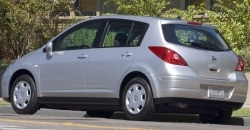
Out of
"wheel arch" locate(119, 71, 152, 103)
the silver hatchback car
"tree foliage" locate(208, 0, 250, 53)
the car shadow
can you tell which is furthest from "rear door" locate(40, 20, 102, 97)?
"tree foliage" locate(208, 0, 250, 53)

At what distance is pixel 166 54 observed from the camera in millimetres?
12391

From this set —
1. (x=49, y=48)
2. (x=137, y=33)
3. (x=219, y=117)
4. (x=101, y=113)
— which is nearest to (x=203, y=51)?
(x=137, y=33)

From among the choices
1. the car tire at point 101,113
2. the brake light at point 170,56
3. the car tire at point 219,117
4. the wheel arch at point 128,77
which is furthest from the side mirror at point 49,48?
the car tire at point 219,117

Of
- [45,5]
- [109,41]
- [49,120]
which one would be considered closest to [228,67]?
[109,41]

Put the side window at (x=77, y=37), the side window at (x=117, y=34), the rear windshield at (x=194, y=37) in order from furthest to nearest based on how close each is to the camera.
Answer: the side window at (x=77, y=37)
the side window at (x=117, y=34)
the rear windshield at (x=194, y=37)

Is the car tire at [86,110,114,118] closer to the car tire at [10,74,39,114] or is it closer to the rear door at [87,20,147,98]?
the car tire at [10,74,39,114]

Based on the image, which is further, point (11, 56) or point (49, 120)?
point (11, 56)

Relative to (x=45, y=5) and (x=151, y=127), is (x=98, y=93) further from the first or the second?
(x=45, y=5)

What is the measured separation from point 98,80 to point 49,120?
1.60m

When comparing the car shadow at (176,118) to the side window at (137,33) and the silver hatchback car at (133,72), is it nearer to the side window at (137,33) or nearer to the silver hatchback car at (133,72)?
the silver hatchback car at (133,72)

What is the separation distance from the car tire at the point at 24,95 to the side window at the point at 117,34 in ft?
4.92

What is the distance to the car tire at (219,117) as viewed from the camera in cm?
1329

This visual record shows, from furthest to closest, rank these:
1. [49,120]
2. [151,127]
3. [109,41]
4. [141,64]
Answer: [109,41] → [141,64] → [49,120] → [151,127]

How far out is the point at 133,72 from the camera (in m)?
12.7
